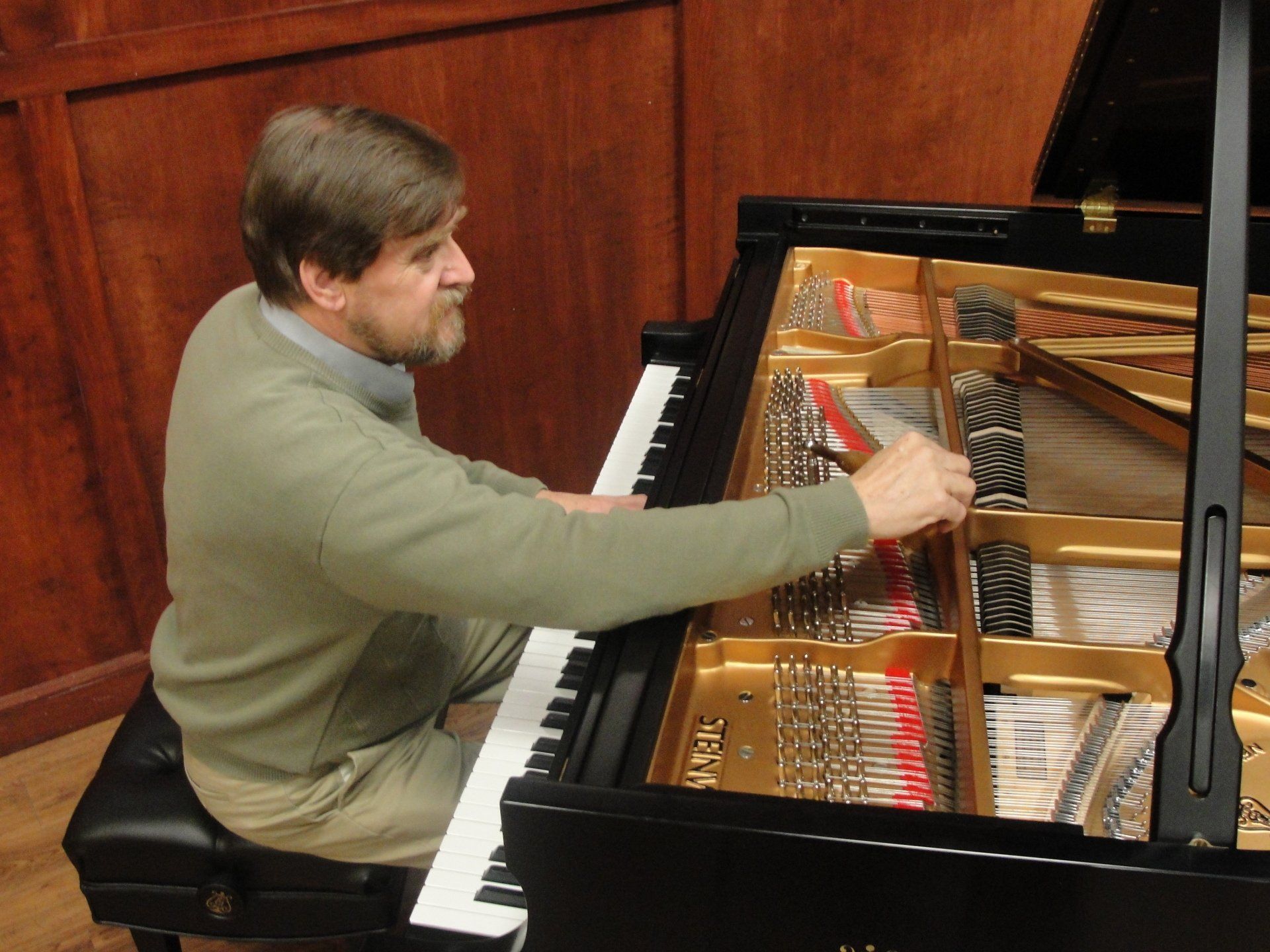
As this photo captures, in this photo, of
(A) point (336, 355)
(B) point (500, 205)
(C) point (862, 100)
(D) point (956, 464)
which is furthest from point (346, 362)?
(C) point (862, 100)

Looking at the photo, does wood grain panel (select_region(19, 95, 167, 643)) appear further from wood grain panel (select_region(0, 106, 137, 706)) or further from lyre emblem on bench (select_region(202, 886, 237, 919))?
lyre emblem on bench (select_region(202, 886, 237, 919))

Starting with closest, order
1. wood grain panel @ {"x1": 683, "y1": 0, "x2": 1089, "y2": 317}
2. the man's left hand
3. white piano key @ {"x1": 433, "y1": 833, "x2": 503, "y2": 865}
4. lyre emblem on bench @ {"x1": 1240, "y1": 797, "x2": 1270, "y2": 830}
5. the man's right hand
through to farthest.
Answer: lyre emblem on bench @ {"x1": 1240, "y1": 797, "x2": 1270, "y2": 830} → white piano key @ {"x1": 433, "y1": 833, "x2": 503, "y2": 865} → the man's right hand → the man's left hand → wood grain panel @ {"x1": 683, "y1": 0, "x2": 1089, "y2": 317}

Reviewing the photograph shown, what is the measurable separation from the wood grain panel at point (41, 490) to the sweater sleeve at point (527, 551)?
1.55 meters

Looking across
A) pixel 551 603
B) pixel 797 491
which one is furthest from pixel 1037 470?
pixel 551 603

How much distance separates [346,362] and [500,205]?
1635mm

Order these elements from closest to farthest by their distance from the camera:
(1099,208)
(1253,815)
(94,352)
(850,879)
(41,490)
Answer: (850,879), (1253,815), (1099,208), (94,352), (41,490)

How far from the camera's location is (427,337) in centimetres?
176

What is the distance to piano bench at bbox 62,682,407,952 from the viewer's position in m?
1.85

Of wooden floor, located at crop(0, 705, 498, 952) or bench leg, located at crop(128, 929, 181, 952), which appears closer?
bench leg, located at crop(128, 929, 181, 952)

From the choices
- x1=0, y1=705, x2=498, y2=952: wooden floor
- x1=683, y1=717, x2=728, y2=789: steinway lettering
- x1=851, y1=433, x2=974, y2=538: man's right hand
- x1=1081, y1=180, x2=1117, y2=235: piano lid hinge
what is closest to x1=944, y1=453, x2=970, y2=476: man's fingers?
x1=851, y1=433, x2=974, y2=538: man's right hand

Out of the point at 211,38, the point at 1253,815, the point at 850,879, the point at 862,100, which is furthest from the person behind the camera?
the point at 862,100

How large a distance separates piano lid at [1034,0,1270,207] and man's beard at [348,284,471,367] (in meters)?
1.18

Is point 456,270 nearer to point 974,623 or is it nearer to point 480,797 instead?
point 480,797

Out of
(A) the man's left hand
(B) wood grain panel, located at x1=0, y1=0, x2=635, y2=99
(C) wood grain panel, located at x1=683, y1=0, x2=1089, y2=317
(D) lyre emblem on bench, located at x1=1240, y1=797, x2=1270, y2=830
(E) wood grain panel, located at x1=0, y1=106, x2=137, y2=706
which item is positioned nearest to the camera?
(D) lyre emblem on bench, located at x1=1240, y1=797, x2=1270, y2=830
